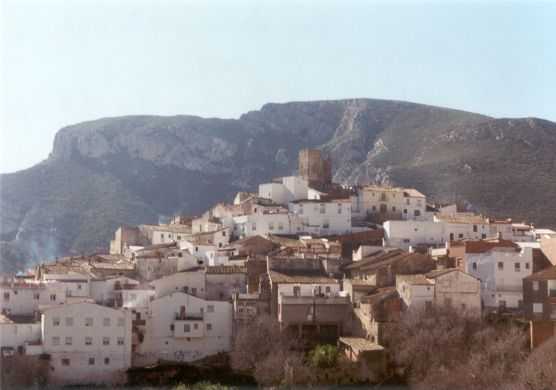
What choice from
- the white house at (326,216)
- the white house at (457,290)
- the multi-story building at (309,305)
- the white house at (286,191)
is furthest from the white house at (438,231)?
the white house at (457,290)

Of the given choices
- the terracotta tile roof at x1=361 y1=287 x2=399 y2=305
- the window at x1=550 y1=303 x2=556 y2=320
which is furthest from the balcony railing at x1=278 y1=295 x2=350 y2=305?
the window at x1=550 y1=303 x2=556 y2=320

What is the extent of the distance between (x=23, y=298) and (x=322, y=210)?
912 inches

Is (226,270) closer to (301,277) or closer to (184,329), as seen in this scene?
(301,277)

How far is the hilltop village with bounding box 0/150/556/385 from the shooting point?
51.5m

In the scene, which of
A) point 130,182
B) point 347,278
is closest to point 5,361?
point 347,278

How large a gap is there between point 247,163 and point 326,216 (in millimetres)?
71755

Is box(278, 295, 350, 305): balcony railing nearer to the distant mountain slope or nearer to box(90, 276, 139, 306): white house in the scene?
box(90, 276, 139, 306): white house

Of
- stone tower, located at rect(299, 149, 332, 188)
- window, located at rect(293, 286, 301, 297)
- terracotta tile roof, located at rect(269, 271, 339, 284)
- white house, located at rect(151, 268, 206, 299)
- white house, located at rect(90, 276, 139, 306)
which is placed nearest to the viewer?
window, located at rect(293, 286, 301, 297)

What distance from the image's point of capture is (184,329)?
175 ft

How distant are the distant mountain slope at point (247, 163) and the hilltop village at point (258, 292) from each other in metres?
33.3

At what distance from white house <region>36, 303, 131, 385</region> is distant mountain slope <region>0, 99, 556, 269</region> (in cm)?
4284

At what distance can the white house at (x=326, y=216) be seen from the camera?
71688 mm

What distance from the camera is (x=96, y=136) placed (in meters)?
131

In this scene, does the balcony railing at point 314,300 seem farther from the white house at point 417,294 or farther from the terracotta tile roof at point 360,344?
the white house at point 417,294
